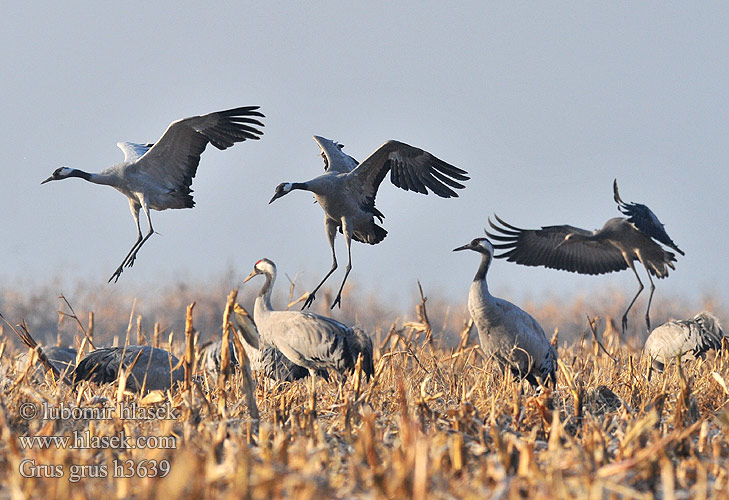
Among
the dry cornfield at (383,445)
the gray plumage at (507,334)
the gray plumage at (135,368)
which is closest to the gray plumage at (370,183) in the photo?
the gray plumage at (507,334)

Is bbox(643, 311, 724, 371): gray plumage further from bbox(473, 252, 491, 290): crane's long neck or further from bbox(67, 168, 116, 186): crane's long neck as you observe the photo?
bbox(67, 168, 116, 186): crane's long neck

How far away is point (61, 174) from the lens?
303 inches

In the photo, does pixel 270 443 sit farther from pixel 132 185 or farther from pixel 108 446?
pixel 132 185

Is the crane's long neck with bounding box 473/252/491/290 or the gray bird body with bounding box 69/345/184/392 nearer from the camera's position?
the gray bird body with bounding box 69/345/184/392

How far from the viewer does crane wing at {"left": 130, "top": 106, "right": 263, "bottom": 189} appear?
23.7 feet

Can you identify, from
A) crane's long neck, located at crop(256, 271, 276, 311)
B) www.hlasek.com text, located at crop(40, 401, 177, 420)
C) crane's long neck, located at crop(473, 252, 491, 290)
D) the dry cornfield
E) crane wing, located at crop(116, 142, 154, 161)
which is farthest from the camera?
crane wing, located at crop(116, 142, 154, 161)

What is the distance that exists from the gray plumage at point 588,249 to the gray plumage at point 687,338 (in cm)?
44

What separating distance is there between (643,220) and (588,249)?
3.25 ft

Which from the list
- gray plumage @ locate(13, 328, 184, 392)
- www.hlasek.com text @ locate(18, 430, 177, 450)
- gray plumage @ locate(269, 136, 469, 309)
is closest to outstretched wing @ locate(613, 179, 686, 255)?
gray plumage @ locate(269, 136, 469, 309)

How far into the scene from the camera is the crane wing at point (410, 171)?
7273 millimetres

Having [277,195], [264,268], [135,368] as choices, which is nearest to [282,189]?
[277,195]

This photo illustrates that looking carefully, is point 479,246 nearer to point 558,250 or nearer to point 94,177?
point 558,250

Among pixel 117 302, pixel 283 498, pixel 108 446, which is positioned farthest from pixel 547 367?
pixel 117 302

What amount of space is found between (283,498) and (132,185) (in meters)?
5.56
